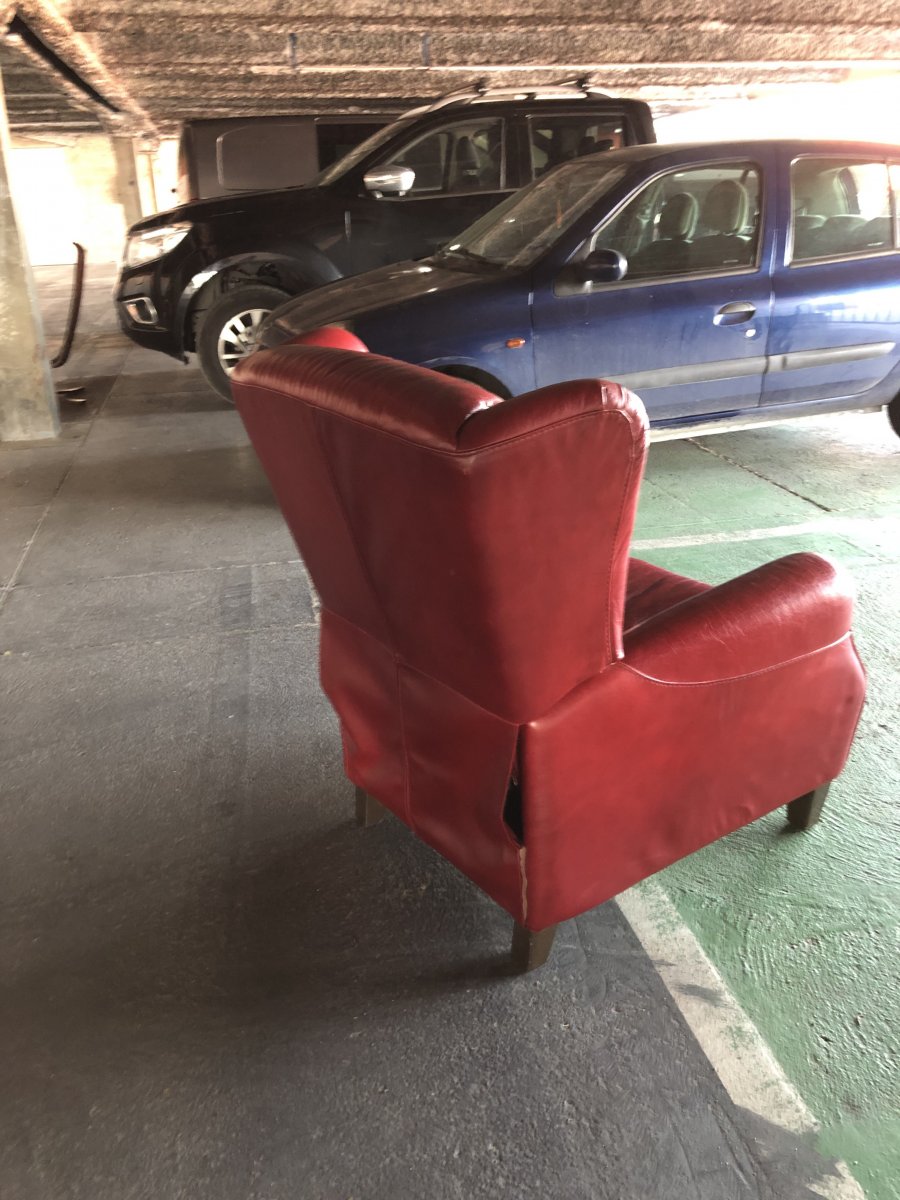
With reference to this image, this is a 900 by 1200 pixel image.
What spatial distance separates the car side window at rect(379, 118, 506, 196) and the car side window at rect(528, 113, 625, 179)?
Answer: 242 millimetres

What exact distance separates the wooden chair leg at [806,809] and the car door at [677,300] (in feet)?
8.36

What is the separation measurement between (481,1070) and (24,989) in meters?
0.95

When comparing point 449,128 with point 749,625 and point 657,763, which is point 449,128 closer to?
point 749,625

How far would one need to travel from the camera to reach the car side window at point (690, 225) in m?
4.28

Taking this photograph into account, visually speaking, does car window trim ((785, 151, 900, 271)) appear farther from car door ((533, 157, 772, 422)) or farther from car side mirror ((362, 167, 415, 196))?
car side mirror ((362, 167, 415, 196))

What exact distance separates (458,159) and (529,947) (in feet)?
19.5

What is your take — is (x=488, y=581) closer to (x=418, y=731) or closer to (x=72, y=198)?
(x=418, y=731)

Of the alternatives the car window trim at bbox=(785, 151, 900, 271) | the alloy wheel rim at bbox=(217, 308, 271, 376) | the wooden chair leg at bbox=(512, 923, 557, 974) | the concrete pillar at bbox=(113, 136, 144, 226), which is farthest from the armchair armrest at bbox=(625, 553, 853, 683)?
the concrete pillar at bbox=(113, 136, 144, 226)

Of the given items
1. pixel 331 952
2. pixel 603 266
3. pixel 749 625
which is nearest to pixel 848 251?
pixel 603 266

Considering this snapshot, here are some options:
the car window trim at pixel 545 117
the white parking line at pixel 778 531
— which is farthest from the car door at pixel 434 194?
the white parking line at pixel 778 531

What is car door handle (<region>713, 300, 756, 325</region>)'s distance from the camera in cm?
429

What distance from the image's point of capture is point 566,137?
21.1 ft

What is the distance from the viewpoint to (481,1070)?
1.64m

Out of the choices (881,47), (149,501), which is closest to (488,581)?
(149,501)
